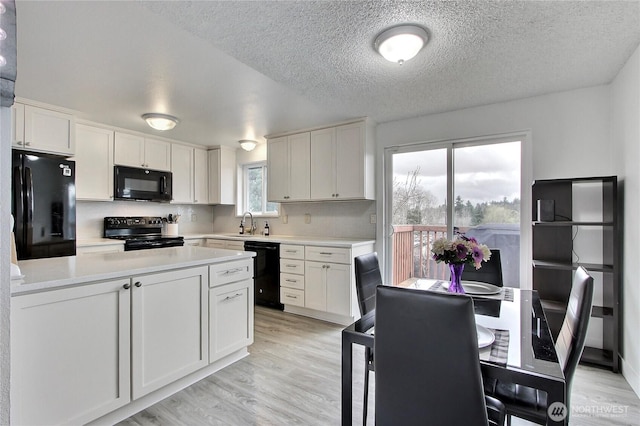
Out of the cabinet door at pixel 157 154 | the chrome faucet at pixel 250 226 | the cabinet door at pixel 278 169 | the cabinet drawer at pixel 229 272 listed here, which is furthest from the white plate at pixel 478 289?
the cabinet door at pixel 157 154

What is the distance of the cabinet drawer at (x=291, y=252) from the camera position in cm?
363

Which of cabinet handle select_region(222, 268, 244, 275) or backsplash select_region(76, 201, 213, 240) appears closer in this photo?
cabinet handle select_region(222, 268, 244, 275)

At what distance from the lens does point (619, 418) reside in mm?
1811

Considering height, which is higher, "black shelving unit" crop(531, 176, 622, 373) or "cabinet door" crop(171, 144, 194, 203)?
"cabinet door" crop(171, 144, 194, 203)

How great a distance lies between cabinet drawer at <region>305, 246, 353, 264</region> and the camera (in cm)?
332

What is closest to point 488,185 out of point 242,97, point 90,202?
point 242,97

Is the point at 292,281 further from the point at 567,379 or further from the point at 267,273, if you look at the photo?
the point at 567,379

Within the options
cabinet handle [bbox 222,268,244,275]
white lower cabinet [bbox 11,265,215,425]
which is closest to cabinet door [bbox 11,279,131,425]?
white lower cabinet [bbox 11,265,215,425]

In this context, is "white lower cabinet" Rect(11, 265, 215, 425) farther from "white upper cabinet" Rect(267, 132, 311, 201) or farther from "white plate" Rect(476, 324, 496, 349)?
"white upper cabinet" Rect(267, 132, 311, 201)

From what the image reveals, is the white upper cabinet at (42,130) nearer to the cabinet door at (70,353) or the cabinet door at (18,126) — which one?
the cabinet door at (18,126)

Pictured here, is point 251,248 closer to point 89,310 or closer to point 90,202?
point 90,202

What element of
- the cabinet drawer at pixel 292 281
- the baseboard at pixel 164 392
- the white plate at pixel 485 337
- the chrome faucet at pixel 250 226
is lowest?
the baseboard at pixel 164 392

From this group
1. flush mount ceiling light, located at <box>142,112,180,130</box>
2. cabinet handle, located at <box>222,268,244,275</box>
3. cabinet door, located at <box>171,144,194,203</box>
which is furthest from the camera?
cabinet door, located at <box>171,144,194,203</box>

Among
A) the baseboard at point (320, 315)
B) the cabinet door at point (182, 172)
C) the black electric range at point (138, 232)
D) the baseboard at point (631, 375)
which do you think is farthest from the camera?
the cabinet door at point (182, 172)
